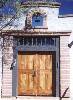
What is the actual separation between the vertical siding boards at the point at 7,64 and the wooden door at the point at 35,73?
20.4 inches

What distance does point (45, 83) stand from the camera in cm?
1780

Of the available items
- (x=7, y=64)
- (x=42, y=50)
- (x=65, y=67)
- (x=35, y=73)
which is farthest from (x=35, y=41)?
(x=65, y=67)

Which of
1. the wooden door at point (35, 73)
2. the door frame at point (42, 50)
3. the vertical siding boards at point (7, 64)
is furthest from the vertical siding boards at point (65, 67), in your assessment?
the vertical siding boards at point (7, 64)

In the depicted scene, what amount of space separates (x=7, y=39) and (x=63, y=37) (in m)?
2.34

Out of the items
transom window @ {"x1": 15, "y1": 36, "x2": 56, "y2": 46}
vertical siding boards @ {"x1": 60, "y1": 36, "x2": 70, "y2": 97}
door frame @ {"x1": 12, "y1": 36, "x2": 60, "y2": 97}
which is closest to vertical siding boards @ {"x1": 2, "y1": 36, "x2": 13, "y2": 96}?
door frame @ {"x1": 12, "y1": 36, "x2": 60, "y2": 97}

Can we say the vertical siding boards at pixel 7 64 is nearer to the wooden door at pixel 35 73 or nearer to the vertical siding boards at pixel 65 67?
the wooden door at pixel 35 73

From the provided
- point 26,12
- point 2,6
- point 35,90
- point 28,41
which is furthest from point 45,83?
point 2,6

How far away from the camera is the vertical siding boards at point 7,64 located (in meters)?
17.4

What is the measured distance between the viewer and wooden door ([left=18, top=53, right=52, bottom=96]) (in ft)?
58.4

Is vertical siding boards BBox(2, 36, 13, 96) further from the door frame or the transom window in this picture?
the transom window

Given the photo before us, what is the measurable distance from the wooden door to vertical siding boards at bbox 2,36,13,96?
52 cm

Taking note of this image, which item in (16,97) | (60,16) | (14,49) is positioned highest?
(60,16)

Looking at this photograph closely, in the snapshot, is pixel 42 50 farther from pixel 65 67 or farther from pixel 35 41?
pixel 65 67

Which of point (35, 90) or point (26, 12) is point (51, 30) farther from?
point (35, 90)
